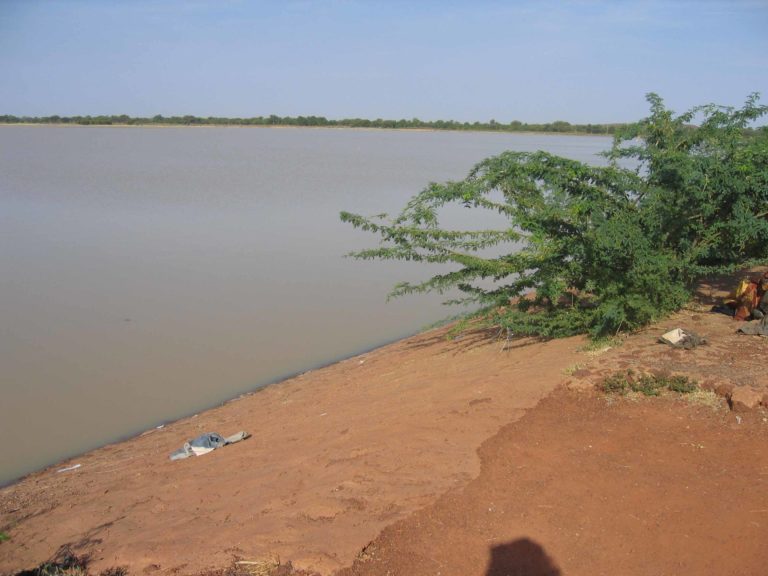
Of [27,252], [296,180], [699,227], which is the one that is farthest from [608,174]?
[296,180]

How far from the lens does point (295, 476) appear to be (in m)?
5.31

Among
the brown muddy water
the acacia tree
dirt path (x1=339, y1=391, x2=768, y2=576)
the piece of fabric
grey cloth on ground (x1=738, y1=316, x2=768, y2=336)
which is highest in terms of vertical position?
the acacia tree

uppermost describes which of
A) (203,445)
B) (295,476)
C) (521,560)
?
(521,560)

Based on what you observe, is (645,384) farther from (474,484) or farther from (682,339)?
(474,484)

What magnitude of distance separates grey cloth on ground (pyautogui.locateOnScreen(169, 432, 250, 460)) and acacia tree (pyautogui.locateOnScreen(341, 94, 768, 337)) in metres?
2.57

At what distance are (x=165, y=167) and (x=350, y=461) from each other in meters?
30.4

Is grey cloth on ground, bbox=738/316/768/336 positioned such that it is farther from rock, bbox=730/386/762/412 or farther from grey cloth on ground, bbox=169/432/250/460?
grey cloth on ground, bbox=169/432/250/460

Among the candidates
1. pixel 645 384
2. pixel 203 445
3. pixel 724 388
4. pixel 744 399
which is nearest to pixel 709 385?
pixel 724 388

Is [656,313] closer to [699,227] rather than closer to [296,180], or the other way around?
[699,227]

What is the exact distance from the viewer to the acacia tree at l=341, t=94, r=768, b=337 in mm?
6574

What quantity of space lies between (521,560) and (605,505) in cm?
74

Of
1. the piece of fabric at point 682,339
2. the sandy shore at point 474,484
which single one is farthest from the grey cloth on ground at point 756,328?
the piece of fabric at point 682,339

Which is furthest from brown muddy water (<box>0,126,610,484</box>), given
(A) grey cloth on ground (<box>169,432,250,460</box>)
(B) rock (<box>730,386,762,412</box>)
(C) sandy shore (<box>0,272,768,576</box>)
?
(B) rock (<box>730,386,762,412</box>)

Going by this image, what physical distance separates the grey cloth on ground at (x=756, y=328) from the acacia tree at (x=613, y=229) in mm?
720
